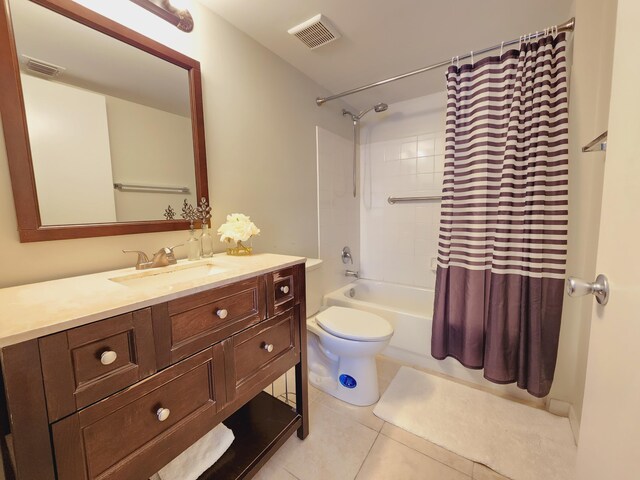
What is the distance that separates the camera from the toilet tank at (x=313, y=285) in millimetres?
1737

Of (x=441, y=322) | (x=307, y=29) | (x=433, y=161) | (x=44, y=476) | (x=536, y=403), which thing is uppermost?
(x=307, y=29)

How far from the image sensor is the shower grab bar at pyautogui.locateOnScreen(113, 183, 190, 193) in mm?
1074

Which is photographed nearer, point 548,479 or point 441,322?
point 548,479

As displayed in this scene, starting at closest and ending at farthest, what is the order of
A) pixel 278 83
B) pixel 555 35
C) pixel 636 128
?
1. pixel 636 128
2. pixel 555 35
3. pixel 278 83

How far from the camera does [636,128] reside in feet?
1.53

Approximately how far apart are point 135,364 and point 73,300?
0.24 meters

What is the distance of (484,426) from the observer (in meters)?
1.39

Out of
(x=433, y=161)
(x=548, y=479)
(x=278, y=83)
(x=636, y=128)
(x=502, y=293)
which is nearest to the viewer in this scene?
(x=636, y=128)

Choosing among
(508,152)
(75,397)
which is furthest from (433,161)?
(75,397)

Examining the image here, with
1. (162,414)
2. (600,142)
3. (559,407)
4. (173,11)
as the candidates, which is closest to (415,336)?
(559,407)

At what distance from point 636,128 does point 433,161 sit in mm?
2056

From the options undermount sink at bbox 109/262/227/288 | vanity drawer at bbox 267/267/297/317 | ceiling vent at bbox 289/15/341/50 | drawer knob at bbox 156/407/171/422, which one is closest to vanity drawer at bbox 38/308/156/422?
drawer knob at bbox 156/407/171/422

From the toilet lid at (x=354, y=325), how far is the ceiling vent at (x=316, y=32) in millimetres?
1702

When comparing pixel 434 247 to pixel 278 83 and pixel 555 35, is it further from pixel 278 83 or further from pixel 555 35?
pixel 278 83
